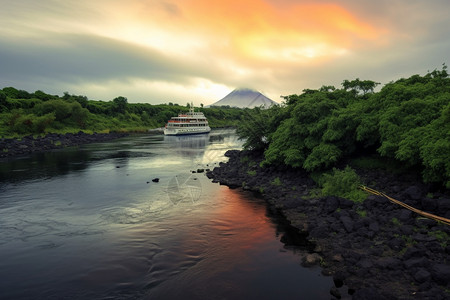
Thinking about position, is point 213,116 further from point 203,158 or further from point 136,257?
point 136,257

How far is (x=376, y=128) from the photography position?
17.8 meters

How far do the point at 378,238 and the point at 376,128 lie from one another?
27.2 feet

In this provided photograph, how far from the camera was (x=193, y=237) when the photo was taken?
1405 centimetres

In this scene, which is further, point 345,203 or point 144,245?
point 345,203

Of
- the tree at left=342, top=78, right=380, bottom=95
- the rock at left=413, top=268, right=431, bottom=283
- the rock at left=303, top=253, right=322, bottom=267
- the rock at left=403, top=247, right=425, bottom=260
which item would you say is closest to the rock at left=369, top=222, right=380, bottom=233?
the rock at left=403, top=247, right=425, bottom=260

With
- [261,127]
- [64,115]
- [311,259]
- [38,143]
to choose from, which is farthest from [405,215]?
[64,115]

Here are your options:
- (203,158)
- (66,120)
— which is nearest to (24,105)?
(66,120)

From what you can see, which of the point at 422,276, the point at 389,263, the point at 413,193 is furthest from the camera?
the point at 413,193

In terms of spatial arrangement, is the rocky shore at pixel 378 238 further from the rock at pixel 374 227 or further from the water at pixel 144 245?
the water at pixel 144 245

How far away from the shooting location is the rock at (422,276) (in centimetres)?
897

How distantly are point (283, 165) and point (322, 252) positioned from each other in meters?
12.6

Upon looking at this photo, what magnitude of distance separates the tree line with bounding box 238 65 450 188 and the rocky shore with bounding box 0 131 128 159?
131 feet

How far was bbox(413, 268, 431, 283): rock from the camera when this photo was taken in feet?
29.4

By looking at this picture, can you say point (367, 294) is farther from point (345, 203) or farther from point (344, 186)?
point (344, 186)
